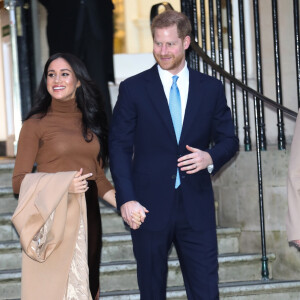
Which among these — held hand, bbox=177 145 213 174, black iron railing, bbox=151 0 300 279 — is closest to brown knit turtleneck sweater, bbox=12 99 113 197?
held hand, bbox=177 145 213 174

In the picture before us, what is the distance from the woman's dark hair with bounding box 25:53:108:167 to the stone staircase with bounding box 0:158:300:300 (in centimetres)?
123

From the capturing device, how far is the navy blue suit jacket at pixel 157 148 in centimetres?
372

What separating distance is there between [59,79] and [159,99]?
72cm

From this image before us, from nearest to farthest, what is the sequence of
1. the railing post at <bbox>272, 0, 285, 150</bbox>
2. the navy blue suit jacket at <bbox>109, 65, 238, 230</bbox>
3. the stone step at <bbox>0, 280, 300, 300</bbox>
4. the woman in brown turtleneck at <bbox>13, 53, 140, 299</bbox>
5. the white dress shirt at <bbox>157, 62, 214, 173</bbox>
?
1. the navy blue suit jacket at <bbox>109, 65, 238, 230</bbox>
2. the white dress shirt at <bbox>157, 62, 214, 173</bbox>
3. the woman in brown turtleneck at <bbox>13, 53, 140, 299</bbox>
4. the stone step at <bbox>0, 280, 300, 300</bbox>
5. the railing post at <bbox>272, 0, 285, 150</bbox>

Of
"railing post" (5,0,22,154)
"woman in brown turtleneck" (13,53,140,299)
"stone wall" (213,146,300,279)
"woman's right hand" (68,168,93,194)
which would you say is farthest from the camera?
"railing post" (5,0,22,154)

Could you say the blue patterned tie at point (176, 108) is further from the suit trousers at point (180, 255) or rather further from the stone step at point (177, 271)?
the stone step at point (177, 271)

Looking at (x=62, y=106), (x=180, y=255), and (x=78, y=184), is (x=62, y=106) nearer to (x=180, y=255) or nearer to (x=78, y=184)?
(x=78, y=184)

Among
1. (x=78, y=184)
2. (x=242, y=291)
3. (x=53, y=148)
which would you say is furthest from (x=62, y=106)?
(x=242, y=291)

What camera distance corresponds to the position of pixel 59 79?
13.9 ft

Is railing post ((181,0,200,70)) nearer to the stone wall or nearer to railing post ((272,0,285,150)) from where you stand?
railing post ((272,0,285,150))

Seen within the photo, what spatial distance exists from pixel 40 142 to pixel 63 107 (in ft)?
0.81

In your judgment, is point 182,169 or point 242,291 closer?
point 182,169

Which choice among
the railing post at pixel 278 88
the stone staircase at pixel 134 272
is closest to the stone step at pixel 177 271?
the stone staircase at pixel 134 272

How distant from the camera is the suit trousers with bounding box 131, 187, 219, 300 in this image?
3723mm
